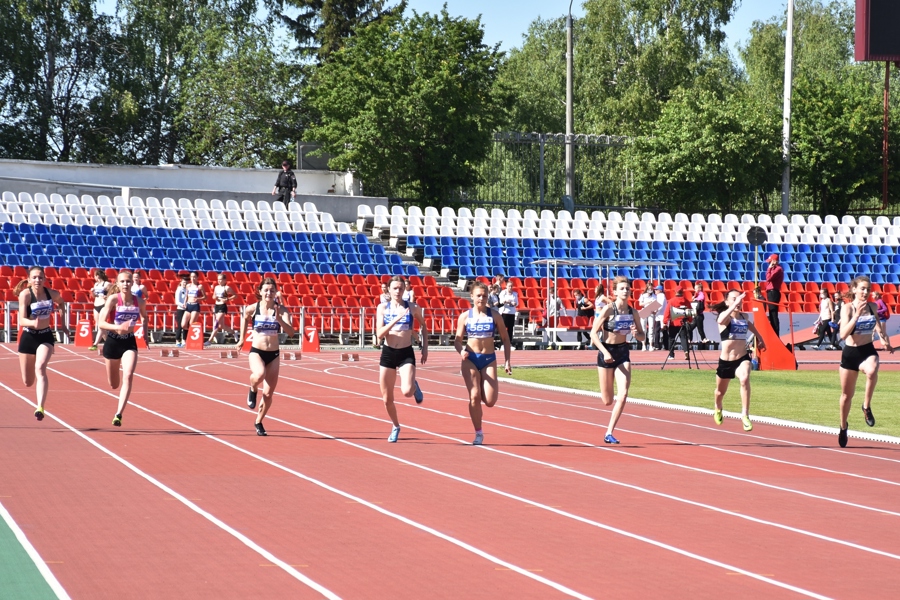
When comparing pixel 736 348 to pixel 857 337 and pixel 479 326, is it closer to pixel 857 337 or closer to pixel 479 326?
pixel 857 337

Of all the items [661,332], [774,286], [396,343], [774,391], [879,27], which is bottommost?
[774,391]

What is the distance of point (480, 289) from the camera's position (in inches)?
561

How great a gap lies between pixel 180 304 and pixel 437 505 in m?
22.1

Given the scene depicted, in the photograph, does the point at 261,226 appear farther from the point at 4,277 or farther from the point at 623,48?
the point at 623,48

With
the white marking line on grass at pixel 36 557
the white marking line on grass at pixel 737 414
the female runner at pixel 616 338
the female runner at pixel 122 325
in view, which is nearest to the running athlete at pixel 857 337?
the white marking line on grass at pixel 737 414

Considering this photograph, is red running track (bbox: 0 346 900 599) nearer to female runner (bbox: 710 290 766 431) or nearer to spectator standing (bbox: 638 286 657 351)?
female runner (bbox: 710 290 766 431)

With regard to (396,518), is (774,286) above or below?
above

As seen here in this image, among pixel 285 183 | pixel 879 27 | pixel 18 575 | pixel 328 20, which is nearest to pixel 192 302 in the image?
pixel 285 183

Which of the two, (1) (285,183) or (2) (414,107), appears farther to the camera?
(2) (414,107)

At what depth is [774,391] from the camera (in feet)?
74.9

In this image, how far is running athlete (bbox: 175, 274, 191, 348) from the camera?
31.3m

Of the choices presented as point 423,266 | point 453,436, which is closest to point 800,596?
point 453,436

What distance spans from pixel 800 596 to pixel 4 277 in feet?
89.9

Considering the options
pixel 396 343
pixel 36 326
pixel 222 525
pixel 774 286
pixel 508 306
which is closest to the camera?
pixel 222 525
